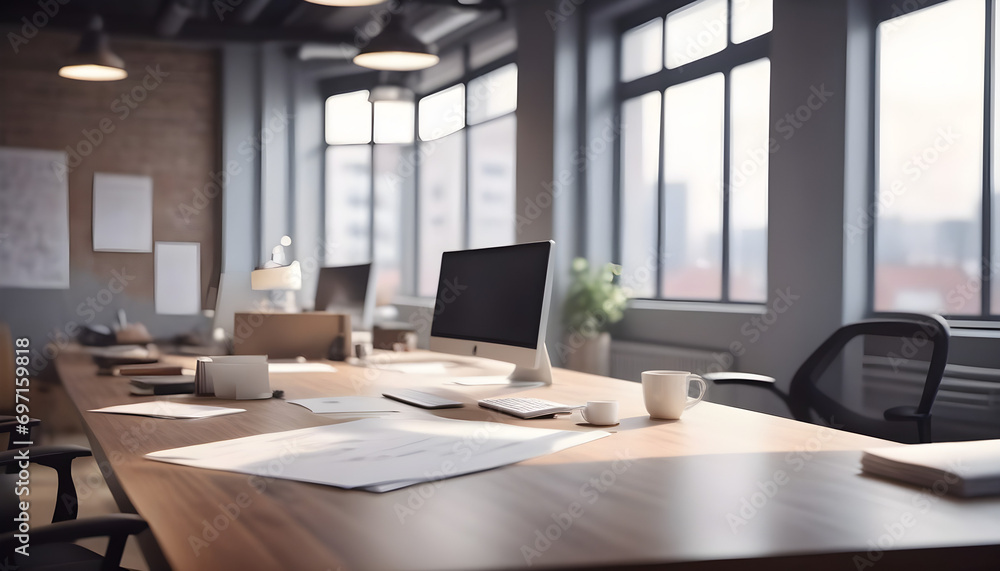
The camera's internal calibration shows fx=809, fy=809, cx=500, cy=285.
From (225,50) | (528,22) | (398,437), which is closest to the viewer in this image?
(398,437)

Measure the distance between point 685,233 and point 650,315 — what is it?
656 mm

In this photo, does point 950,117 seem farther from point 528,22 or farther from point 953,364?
point 528,22

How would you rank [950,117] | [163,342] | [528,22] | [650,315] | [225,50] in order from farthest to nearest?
[225,50] → [528,22] → [650,315] → [163,342] → [950,117]

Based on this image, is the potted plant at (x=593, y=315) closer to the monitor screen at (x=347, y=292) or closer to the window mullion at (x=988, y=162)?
the monitor screen at (x=347, y=292)

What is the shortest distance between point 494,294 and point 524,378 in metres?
0.33

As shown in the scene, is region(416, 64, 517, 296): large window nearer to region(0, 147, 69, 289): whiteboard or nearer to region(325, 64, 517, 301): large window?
region(325, 64, 517, 301): large window

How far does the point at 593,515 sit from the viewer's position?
112 centimetres

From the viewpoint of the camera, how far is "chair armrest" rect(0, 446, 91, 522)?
5.64ft

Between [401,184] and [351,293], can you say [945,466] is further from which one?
[401,184]

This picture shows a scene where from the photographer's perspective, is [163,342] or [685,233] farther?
[685,233]

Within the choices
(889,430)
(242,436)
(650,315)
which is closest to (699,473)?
(242,436)

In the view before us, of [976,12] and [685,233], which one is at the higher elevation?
[976,12]

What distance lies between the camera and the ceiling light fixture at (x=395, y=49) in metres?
4.84

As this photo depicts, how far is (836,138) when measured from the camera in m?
4.24
